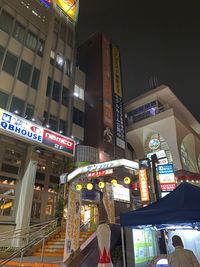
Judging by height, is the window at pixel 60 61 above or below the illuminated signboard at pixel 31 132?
above

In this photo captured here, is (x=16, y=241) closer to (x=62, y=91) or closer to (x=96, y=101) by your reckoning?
(x=62, y=91)

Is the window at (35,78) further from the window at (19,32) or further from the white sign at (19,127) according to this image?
the white sign at (19,127)

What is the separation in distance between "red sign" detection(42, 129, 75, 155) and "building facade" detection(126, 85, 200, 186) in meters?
13.3

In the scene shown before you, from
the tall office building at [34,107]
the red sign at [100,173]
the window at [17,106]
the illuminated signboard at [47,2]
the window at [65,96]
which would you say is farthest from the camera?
the illuminated signboard at [47,2]

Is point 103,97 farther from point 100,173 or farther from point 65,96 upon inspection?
point 100,173

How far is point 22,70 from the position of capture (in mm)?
15781

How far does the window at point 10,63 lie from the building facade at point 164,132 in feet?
57.1

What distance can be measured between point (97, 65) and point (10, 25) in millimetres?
10921

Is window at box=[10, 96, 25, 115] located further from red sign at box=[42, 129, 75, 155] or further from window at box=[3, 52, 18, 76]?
red sign at box=[42, 129, 75, 155]

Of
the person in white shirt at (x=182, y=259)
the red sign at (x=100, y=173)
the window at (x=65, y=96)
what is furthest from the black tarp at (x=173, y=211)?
the window at (x=65, y=96)

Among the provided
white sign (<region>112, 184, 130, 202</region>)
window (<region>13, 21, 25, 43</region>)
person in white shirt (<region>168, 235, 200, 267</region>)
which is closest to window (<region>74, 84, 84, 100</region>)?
window (<region>13, 21, 25, 43</region>)

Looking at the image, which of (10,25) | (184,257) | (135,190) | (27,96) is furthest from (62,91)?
(184,257)

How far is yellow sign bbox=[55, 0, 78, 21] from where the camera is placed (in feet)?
76.1

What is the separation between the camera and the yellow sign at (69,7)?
2319 cm
